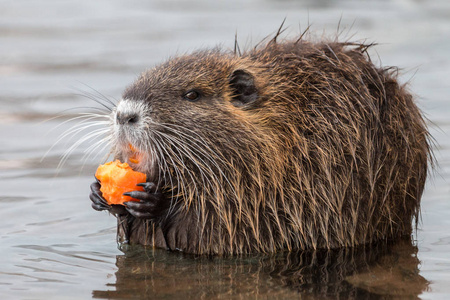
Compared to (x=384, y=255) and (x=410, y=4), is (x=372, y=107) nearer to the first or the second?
(x=384, y=255)

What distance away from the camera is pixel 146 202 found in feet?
18.4

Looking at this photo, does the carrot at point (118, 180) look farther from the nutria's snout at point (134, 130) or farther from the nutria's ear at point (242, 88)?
the nutria's ear at point (242, 88)

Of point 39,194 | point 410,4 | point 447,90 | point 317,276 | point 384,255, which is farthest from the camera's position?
point 410,4

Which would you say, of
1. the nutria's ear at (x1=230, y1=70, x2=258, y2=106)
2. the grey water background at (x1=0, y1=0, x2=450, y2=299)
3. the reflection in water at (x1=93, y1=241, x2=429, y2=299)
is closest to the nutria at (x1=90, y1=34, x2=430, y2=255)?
the nutria's ear at (x1=230, y1=70, x2=258, y2=106)

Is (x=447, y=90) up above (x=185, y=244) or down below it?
above

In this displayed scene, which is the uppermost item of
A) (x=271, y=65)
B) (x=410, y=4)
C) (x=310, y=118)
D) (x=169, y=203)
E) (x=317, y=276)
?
(x=410, y=4)

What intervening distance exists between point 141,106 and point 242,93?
66 centimetres

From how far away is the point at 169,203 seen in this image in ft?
18.8

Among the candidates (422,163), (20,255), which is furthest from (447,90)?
(20,255)

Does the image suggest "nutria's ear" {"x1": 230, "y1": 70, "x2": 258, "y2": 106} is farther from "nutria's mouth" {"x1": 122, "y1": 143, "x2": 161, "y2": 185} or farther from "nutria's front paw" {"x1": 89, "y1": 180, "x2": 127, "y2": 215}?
"nutria's front paw" {"x1": 89, "y1": 180, "x2": 127, "y2": 215}

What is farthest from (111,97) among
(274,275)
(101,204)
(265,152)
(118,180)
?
(274,275)

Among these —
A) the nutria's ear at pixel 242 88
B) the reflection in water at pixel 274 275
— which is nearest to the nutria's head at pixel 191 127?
the nutria's ear at pixel 242 88

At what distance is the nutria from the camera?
561 cm

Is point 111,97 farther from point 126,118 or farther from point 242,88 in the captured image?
point 126,118
